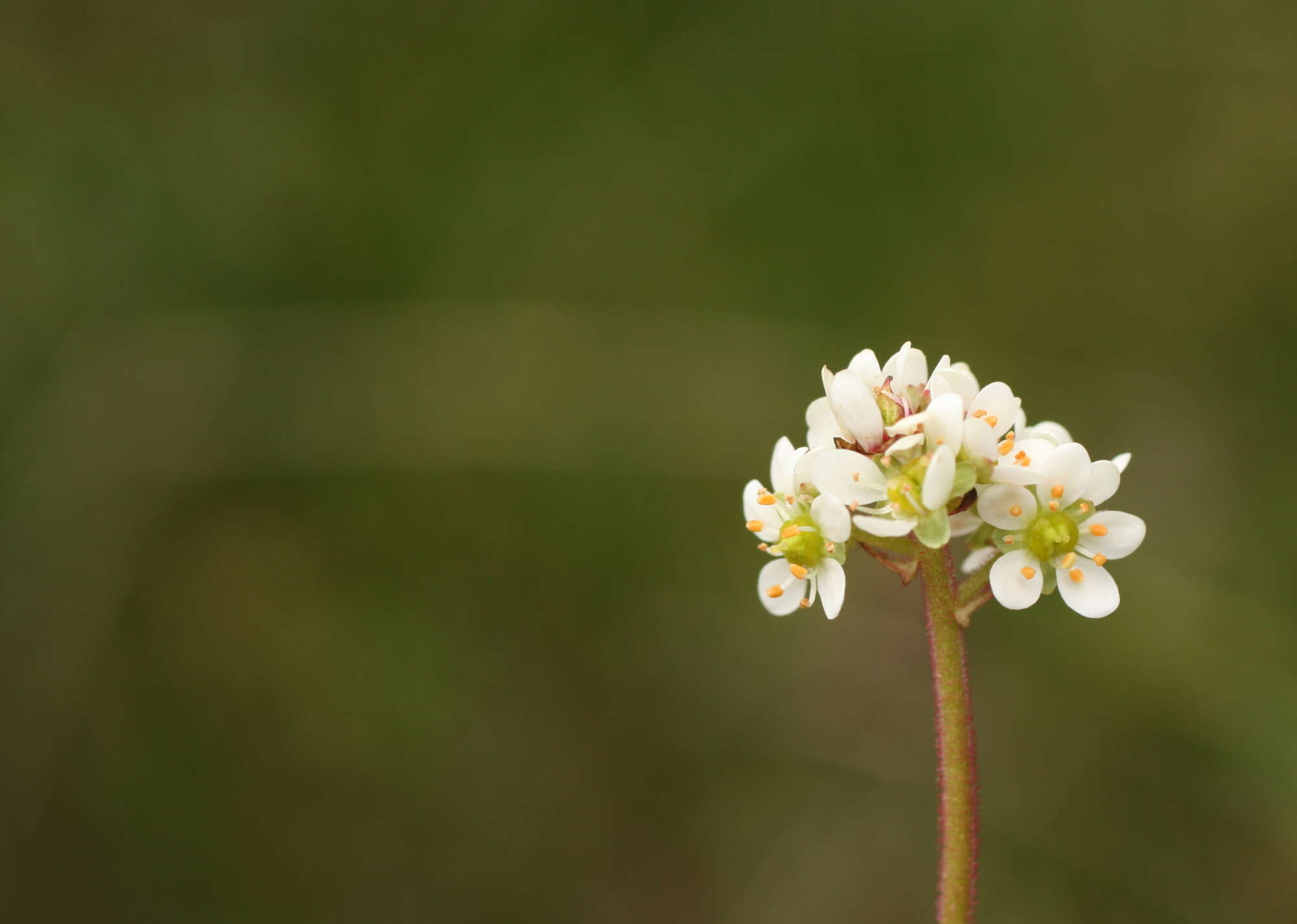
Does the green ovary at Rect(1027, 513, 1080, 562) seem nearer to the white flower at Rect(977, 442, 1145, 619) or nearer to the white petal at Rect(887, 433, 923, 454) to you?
the white flower at Rect(977, 442, 1145, 619)

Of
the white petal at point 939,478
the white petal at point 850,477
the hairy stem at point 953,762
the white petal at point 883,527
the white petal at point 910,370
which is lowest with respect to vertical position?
the hairy stem at point 953,762

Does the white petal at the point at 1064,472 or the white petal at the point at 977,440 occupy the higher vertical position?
the white petal at the point at 1064,472

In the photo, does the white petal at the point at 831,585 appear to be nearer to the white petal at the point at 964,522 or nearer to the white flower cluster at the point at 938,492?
the white flower cluster at the point at 938,492

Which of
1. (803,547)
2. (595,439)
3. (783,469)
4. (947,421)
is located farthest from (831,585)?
(595,439)

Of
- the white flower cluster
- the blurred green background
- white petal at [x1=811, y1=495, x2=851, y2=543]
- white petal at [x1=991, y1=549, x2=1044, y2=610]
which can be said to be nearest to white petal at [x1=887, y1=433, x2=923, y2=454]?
the white flower cluster

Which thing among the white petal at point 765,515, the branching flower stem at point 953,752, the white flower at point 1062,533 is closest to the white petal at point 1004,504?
the white flower at point 1062,533

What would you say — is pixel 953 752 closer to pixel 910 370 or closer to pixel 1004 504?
pixel 1004 504

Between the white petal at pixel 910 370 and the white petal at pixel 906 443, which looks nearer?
the white petal at pixel 906 443
